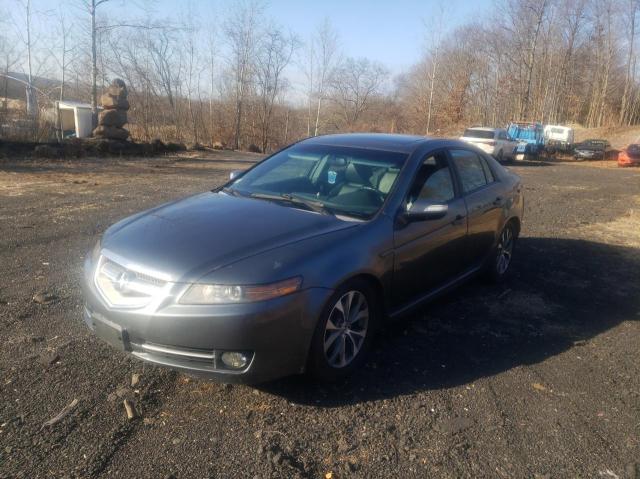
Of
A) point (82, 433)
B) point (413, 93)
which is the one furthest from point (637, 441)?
point (413, 93)

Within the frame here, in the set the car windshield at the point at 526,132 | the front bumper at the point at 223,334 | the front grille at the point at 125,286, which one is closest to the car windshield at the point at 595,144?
the car windshield at the point at 526,132

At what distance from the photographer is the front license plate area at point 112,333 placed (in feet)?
9.43

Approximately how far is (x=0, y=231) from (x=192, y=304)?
210 inches

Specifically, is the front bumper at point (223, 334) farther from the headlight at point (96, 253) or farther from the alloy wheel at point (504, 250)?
the alloy wheel at point (504, 250)

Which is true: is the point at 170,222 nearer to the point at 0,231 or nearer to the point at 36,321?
the point at 36,321

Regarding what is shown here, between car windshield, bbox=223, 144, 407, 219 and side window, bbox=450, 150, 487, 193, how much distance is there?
861 mm

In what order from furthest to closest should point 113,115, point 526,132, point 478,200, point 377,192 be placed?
1. point 526,132
2. point 113,115
3. point 478,200
4. point 377,192

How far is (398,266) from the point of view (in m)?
3.64

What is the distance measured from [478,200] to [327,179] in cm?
160

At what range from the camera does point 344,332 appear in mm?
3277

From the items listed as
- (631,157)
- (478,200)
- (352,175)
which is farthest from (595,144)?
(352,175)

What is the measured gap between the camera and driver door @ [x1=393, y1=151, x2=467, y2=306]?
371cm

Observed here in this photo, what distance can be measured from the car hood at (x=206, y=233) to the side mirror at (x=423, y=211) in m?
0.50

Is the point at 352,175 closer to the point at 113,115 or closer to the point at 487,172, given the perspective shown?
the point at 487,172
